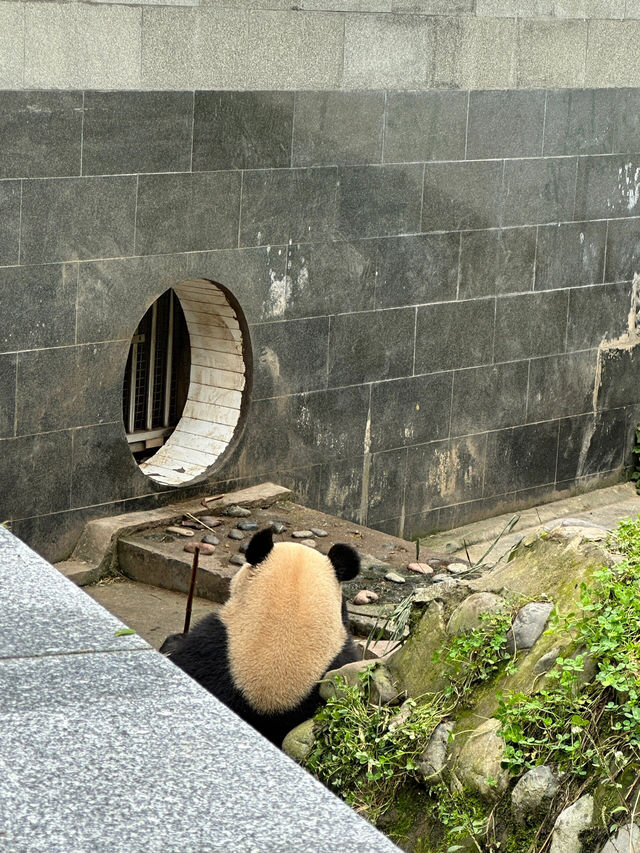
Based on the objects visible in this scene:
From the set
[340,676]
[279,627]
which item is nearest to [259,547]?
[279,627]

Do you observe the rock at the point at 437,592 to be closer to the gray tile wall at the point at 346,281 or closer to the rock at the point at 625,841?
the rock at the point at 625,841

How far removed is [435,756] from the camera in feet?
14.1

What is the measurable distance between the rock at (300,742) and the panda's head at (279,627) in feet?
0.29

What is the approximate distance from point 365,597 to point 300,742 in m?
3.25

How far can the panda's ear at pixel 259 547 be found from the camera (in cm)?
483

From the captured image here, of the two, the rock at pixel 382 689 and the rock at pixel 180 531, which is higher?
the rock at pixel 382 689

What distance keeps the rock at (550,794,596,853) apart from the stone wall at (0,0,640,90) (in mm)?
5541

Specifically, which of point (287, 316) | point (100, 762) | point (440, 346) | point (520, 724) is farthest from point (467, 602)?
point (440, 346)

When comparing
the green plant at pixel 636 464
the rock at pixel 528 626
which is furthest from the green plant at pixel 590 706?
the green plant at pixel 636 464

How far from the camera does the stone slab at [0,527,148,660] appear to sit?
309 cm

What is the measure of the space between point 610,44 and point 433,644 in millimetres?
8003

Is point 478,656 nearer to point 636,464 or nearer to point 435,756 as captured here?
point 435,756

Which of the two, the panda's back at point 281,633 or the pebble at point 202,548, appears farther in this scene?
the pebble at point 202,548

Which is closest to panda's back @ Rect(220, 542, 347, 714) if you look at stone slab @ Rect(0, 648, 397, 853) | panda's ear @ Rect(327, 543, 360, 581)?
panda's ear @ Rect(327, 543, 360, 581)
